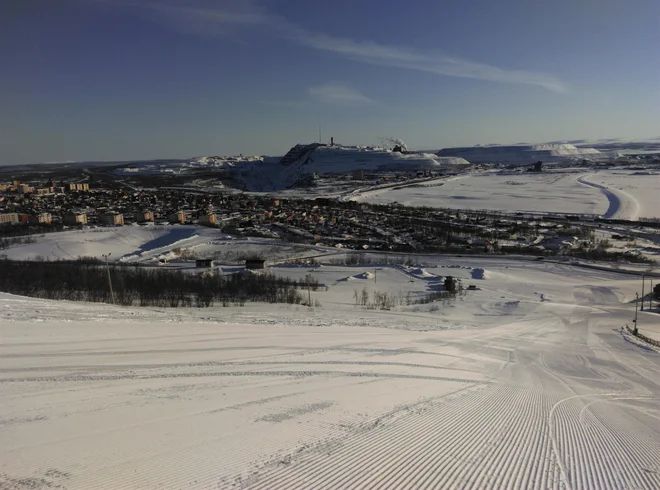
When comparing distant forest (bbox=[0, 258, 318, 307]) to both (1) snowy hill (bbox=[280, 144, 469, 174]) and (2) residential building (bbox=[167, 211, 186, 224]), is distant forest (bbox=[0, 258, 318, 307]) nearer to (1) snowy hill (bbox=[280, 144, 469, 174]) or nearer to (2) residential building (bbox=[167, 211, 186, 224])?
(2) residential building (bbox=[167, 211, 186, 224])

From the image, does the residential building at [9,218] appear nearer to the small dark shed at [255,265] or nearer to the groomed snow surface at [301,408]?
the small dark shed at [255,265]

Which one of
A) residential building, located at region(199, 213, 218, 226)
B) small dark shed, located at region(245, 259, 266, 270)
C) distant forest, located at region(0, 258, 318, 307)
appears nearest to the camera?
distant forest, located at region(0, 258, 318, 307)

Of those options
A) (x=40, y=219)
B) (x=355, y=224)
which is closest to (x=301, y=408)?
(x=355, y=224)

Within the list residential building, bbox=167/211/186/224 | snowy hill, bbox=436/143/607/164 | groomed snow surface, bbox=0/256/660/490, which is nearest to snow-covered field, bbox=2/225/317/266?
residential building, bbox=167/211/186/224

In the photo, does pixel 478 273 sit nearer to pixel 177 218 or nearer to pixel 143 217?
pixel 177 218

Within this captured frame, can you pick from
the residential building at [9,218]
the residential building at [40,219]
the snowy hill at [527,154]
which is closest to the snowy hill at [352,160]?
the snowy hill at [527,154]

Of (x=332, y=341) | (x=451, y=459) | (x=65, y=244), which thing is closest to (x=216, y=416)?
(x=451, y=459)

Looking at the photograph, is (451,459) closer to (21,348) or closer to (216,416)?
(216,416)
